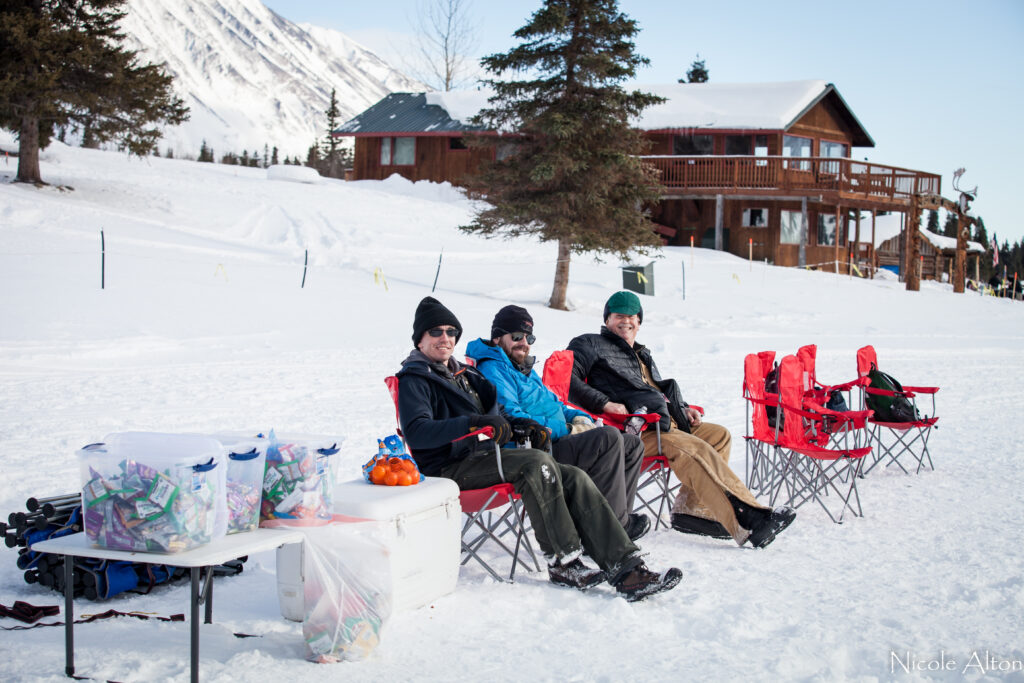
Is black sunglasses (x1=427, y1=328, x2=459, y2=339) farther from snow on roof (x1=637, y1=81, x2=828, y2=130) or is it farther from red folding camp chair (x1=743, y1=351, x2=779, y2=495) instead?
snow on roof (x1=637, y1=81, x2=828, y2=130)

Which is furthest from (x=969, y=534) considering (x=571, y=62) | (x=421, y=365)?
(x=571, y=62)

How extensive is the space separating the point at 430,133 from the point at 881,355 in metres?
19.5

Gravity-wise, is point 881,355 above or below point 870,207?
below

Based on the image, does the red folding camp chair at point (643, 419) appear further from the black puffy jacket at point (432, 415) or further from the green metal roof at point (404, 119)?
the green metal roof at point (404, 119)

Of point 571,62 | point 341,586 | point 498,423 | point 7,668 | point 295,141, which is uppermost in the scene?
point 295,141

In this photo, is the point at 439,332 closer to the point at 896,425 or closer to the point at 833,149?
the point at 896,425

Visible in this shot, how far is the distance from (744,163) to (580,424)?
2136 centimetres

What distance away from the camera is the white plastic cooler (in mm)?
3297

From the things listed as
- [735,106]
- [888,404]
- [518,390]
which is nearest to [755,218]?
[735,106]

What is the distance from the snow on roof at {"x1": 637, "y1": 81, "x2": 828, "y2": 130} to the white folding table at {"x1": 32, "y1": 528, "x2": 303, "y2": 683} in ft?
78.0

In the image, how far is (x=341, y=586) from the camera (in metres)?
→ 3.07

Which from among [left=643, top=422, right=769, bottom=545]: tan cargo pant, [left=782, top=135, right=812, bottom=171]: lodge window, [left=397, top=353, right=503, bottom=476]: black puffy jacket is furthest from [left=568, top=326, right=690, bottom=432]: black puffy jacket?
[left=782, top=135, right=812, bottom=171]: lodge window

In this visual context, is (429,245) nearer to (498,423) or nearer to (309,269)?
(309,269)

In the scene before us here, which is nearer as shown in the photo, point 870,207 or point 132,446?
point 132,446
